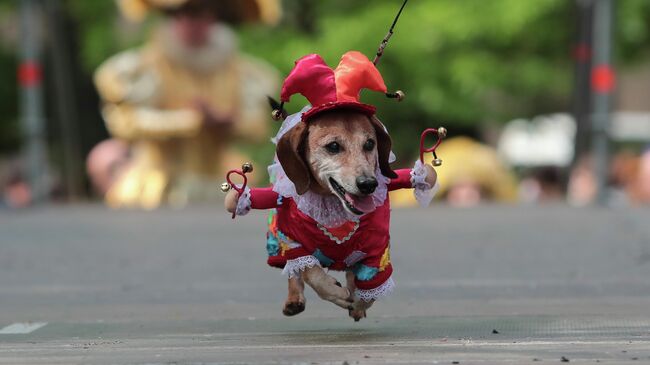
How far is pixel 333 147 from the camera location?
755 centimetres

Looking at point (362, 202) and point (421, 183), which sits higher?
point (421, 183)

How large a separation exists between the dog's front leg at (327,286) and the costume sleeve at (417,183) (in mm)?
535

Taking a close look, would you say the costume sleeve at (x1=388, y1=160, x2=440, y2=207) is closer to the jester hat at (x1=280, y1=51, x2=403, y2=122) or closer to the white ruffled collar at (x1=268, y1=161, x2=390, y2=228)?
the white ruffled collar at (x1=268, y1=161, x2=390, y2=228)

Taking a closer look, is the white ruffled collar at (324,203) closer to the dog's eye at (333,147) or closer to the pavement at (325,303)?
the dog's eye at (333,147)

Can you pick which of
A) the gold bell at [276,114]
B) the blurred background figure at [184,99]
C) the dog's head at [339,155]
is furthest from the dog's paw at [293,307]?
the blurred background figure at [184,99]

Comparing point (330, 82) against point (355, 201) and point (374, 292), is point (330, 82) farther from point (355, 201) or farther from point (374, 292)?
point (374, 292)

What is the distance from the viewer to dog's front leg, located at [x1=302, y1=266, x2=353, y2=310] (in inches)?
302

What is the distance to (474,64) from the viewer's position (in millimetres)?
27234

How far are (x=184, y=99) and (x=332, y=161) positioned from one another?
14.6 m

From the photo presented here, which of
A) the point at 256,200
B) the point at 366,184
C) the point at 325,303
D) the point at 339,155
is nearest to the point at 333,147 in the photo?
the point at 339,155

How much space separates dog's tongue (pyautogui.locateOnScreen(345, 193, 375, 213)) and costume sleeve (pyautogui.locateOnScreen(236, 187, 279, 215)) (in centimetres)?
55

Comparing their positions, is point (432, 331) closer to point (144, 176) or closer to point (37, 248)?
point (37, 248)

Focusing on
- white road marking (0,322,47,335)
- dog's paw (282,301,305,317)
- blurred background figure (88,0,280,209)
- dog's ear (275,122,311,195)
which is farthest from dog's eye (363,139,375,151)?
blurred background figure (88,0,280,209)

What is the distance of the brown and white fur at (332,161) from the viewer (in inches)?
295
